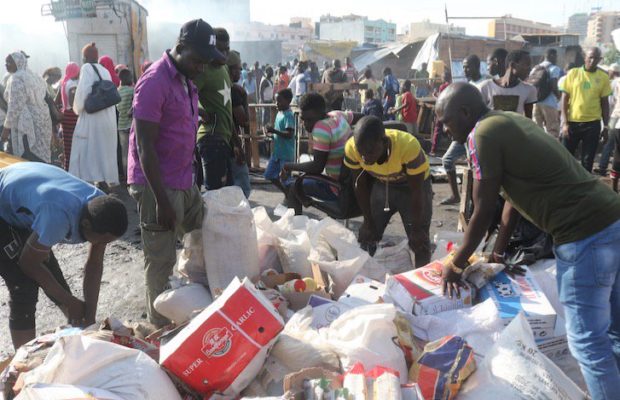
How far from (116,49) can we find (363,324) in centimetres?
1372

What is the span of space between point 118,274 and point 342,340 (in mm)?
2580

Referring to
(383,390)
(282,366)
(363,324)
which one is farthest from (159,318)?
(383,390)

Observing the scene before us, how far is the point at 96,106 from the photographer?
597 cm

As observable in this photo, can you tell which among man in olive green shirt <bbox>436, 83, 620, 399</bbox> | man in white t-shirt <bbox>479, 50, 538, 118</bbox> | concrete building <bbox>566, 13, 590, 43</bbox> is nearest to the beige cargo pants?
man in olive green shirt <bbox>436, 83, 620, 399</bbox>

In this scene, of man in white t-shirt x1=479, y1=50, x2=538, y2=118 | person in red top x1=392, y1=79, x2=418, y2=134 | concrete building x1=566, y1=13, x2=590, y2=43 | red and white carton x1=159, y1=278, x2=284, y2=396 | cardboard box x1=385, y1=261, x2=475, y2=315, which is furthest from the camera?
concrete building x1=566, y1=13, x2=590, y2=43

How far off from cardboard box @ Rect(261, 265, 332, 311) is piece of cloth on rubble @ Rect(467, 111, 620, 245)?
1175 mm

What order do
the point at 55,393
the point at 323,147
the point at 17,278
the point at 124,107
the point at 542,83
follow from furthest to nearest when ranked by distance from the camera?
the point at 542,83, the point at 124,107, the point at 323,147, the point at 17,278, the point at 55,393

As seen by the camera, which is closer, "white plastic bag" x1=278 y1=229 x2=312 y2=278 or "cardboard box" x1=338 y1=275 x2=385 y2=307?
"cardboard box" x1=338 y1=275 x2=385 y2=307

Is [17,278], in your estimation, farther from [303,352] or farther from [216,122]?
[216,122]

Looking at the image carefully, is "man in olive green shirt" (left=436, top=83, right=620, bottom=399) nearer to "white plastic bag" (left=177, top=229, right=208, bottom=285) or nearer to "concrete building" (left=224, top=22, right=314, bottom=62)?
"white plastic bag" (left=177, top=229, right=208, bottom=285)

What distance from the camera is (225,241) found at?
311 centimetres

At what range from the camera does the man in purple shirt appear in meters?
2.78

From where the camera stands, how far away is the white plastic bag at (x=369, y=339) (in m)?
2.18

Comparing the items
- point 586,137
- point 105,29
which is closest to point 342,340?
point 586,137
